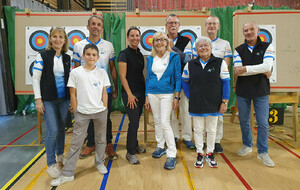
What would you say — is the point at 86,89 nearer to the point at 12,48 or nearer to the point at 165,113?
the point at 165,113

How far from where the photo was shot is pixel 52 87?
5.89 ft

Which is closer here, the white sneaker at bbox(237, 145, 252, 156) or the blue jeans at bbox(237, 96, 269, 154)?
the blue jeans at bbox(237, 96, 269, 154)

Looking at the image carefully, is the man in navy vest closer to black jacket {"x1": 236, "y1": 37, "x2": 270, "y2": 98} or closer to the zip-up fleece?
black jacket {"x1": 236, "y1": 37, "x2": 270, "y2": 98}

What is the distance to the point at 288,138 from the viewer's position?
9.27 feet

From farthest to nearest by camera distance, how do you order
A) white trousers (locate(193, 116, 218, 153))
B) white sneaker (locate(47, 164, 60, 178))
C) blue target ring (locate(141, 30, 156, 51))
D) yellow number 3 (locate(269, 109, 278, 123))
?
yellow number 3 (locate(269, 109, 278, 123))
blue target ring (locate(141, 30, 156, 51))
white trousers (locate(193, 116, 218, 153))
white sneaker (locate(47, 164, 60, 178))

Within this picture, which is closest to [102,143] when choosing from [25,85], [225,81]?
[225,81]

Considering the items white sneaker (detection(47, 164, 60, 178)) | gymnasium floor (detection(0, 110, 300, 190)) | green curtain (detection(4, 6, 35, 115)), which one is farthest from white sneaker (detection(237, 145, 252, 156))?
green curtain (detection(4, 6, 35, 115))

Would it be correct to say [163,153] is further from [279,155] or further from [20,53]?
[20,53]

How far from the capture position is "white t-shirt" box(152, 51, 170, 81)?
1987 mm

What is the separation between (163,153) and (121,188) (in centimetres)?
73

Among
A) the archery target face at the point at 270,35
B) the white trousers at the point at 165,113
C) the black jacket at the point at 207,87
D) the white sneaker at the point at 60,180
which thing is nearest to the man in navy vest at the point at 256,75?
the black jacket at the point at 207,87

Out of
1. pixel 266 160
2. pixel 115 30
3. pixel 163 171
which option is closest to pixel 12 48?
pixel 115 30

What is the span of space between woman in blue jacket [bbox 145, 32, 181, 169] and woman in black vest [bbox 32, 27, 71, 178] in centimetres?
78

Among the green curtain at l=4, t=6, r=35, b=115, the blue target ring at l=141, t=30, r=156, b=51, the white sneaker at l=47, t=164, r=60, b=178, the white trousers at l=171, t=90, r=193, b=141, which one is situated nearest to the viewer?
the white sneaker at l=47, t=164, r=60, b=178
